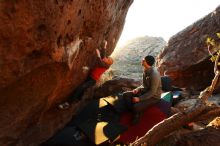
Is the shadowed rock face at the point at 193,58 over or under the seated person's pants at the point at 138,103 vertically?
over

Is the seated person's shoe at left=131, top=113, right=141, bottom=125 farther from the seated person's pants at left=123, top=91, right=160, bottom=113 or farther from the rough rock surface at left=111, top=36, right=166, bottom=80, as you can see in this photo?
the rough rock surface at left=111, top=36, right=166, bottom=80

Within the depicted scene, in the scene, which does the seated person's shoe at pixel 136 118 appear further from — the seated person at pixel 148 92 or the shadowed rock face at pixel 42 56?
the shadowed rock face at pixel 42 56

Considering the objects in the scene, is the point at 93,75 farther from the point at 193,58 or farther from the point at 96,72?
the point at 193,58

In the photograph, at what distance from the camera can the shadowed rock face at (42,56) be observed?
731cm

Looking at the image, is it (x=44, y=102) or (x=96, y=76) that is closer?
(x=44, y=102)

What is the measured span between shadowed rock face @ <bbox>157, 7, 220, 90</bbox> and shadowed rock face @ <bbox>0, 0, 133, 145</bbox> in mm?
5693

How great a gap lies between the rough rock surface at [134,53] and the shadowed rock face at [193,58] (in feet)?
32.1

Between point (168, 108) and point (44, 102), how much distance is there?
3986mm

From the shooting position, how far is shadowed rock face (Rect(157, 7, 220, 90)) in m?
16.0

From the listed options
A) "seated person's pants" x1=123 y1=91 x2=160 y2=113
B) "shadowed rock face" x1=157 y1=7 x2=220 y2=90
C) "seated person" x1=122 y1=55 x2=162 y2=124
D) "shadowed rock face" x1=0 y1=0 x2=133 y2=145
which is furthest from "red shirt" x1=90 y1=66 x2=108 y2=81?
"shadowed rock face" x1=157 y1=7 x2=220 y2=90

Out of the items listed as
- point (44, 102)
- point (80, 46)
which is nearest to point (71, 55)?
point (80, 46)

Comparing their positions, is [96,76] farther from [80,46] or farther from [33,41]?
[33,41]

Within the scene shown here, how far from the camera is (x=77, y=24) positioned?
30.6 ft

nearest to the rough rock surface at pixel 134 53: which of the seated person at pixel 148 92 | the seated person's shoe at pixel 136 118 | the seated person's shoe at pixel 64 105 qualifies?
the seated person's shoe at pixel 64 105
